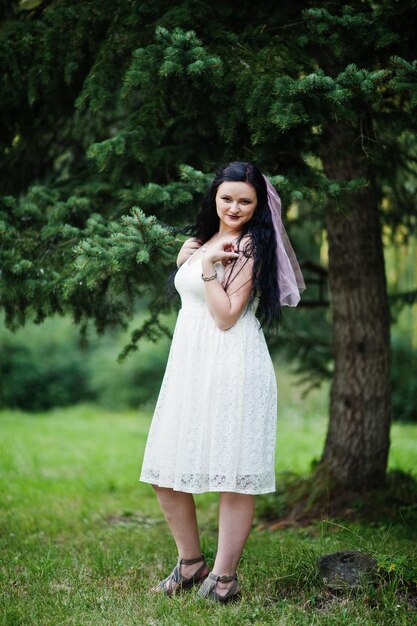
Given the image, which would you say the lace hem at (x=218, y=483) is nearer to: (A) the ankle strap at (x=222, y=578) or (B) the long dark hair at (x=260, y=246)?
(A) the ankle strap at (x=222, y=578)

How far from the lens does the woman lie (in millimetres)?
3346

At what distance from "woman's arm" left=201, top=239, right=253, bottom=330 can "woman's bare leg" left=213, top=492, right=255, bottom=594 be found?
34.4 inches

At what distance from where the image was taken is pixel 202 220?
12.5 ft

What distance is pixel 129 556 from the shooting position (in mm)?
4363

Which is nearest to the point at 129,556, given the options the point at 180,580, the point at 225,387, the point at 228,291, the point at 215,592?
the point at 180,580

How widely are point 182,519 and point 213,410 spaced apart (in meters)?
0.65

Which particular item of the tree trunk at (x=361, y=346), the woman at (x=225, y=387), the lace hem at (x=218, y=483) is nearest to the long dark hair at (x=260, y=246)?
the woman at (x=225, y=387)

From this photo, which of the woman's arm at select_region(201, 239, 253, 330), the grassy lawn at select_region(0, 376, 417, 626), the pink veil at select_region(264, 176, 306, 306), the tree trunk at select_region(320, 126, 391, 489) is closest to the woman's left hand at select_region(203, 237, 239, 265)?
the woman's arm at select_region(201, 239, 253, 330)

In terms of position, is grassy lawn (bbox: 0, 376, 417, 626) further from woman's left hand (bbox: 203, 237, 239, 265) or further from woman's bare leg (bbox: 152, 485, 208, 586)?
woman's left hand (bbox: 203, 237, 239, 265)

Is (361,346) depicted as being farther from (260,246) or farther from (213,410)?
(213,410)

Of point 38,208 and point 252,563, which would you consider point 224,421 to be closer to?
point 252,563

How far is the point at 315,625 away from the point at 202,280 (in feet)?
5.55

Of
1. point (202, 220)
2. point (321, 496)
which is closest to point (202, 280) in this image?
point (202, 220)

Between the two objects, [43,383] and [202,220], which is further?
[43,383]
